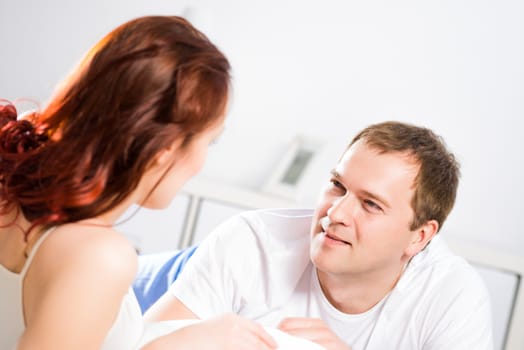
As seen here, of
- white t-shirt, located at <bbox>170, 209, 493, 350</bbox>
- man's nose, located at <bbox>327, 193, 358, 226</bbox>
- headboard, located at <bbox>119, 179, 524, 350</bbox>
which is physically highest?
man's nose, located at <bbox>327, 193, 358, 226</bbox>

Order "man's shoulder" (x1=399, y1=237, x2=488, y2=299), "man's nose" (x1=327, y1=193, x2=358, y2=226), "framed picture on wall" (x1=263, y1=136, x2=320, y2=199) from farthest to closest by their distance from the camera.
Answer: "framed picture on wall" (x1=263, y1=136, x2=320, y2=199) → "man's shoulder" (x1=399, y1=237, x2=488, y2=299) → "man's nose" (x1=327, y1=193, x2=358, y2=226)

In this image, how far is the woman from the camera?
0.94 meters

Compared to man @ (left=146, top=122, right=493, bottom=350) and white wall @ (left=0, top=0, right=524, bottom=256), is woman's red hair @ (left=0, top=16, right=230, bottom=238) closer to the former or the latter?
man @ (left=146, top=122, right=493, bottom=350)

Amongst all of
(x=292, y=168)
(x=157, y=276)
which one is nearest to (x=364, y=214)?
(x=157, y=276)

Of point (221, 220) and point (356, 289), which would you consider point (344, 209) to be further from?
point (221, 220)

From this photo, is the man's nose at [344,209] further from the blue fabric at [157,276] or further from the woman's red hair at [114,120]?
the woman's red hair at [114,120]

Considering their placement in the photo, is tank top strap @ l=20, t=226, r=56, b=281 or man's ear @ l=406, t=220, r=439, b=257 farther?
man's ear @ l=406, t=220, r=439, b=257

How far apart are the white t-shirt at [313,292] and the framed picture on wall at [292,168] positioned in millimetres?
1121

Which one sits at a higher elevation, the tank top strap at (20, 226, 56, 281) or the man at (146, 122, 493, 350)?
the tank top strap at (20, 226, 56, 281)

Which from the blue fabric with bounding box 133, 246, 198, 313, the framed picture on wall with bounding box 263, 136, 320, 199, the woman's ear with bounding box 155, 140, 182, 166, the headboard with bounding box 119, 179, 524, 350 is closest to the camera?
the woman's ear with bounding box 155, 140, 182, 166

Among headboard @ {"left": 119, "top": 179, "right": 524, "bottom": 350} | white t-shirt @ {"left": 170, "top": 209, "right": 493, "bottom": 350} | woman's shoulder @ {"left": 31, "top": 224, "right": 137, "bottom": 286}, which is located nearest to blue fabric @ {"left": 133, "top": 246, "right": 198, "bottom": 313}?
white t-shirt @ {"left": 170, "top": 209, "right": 493, "bottom": 350}

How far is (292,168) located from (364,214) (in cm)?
133

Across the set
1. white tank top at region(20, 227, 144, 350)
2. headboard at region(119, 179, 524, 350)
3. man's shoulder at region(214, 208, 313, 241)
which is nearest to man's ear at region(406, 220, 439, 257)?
man's shoulder at region(214, 208, 313, 241)

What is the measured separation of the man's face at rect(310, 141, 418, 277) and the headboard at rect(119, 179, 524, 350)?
1.10 meters
